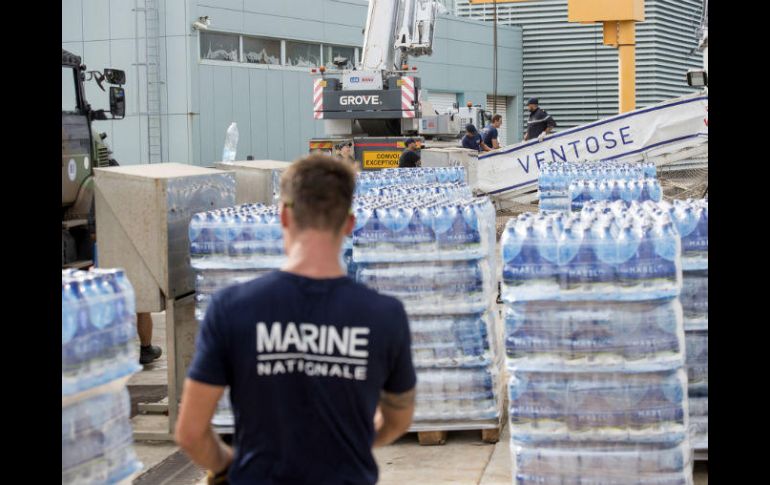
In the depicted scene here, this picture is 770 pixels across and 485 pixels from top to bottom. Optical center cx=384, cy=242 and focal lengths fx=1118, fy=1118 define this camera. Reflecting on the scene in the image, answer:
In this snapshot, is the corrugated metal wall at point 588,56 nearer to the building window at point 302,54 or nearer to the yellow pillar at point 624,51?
the building window at point 302,54

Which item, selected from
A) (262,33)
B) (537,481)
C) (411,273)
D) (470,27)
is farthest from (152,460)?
(470,27)

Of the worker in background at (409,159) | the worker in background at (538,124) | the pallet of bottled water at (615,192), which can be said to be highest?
the worker in background at (538,124)

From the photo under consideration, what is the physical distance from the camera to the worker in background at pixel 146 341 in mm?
9492

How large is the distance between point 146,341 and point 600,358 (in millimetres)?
5263

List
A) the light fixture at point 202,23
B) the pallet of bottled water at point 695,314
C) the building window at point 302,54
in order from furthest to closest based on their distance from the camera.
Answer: the building window at point 302,54 < the light fixture at point 202,23 < the pallet of bottled water at point 695,314

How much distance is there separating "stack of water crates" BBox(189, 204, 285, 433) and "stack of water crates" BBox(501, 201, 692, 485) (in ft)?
6.78

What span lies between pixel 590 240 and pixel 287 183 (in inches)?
105

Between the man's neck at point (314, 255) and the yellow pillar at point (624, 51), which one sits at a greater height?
the yellow pillar at point (624, 51)

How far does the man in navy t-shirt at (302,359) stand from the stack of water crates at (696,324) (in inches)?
138

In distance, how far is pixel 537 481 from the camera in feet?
18.1

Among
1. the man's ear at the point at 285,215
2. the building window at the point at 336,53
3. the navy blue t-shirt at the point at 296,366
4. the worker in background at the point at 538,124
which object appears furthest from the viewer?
the building window at the point at 336,53

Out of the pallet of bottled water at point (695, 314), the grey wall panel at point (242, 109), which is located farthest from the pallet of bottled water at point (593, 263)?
the grey wall panel at point (242, 109)
